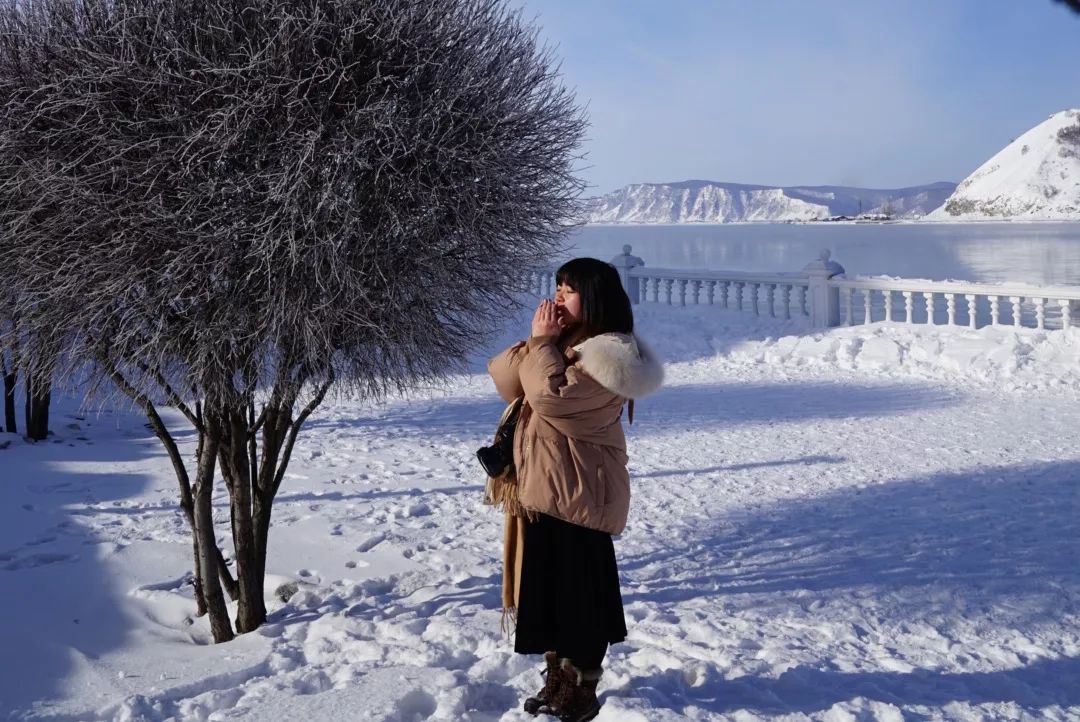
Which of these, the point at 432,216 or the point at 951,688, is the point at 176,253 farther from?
the point at 951,688

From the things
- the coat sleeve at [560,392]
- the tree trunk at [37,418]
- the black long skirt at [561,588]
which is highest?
the coat sleeve at [560,392]

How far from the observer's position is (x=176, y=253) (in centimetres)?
331

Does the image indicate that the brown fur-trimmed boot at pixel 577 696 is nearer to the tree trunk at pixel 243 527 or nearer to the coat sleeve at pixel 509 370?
the coat sleeve at pixel 509 370

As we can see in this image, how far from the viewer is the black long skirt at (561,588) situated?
3248 mm

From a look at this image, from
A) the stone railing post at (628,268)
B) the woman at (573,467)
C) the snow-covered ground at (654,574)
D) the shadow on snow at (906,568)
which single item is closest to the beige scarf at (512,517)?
the woman at (573,467)

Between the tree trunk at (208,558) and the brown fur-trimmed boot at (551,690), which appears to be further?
the tree trunk at (208,558)

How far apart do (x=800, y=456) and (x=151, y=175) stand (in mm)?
5807

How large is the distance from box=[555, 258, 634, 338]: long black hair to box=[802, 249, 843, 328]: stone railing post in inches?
408

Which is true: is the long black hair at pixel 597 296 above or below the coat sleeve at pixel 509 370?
above

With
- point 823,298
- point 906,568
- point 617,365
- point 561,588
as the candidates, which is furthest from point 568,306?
point 823,298

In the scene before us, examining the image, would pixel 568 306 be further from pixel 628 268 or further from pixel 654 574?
pixel 628 268

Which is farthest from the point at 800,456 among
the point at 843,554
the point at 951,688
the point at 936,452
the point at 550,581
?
the point at 550,581

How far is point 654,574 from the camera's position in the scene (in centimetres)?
503

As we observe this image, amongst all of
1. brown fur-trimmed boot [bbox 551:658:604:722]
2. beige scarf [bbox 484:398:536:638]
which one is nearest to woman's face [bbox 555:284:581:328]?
beige scarf [bbox 484:398:536:638]
